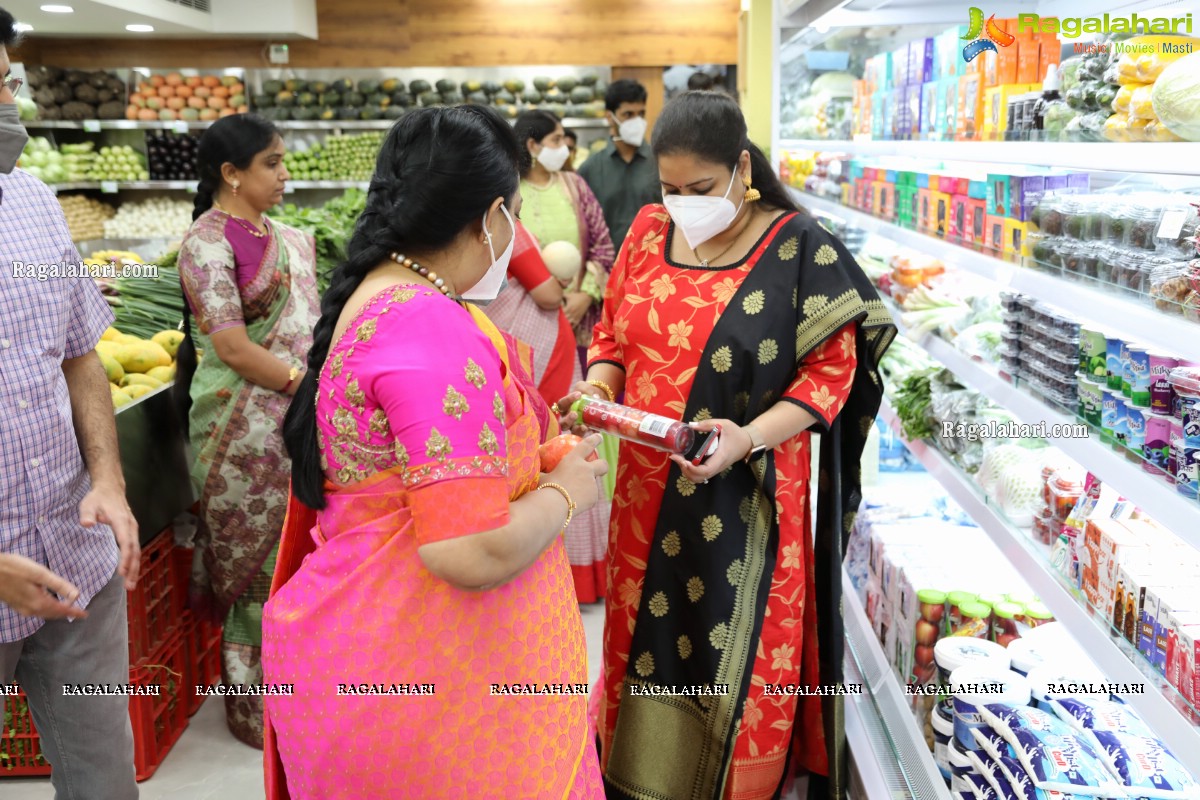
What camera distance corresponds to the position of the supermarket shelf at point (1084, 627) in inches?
55.1

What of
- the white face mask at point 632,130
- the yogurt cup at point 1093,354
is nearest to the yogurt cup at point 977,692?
the yogurt cup at point 1093,354

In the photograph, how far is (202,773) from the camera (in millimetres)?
2906

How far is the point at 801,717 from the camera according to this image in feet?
8.14

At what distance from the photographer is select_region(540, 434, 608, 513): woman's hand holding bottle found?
4.99ft

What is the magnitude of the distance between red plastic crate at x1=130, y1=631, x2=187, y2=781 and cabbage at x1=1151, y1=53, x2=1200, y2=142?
2622 mm

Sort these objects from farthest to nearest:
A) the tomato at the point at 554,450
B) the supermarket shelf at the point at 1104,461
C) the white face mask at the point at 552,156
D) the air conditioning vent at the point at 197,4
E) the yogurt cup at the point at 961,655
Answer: the air conditioning vent at the point at 197,4 < the white face mask at the point at 552,156 < the yogurt cup at the point at 961,655 < the tomato at the point at 554,450 < the supermarket shelf at the point at 1104,461

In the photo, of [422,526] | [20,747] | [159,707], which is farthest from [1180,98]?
[20,747]

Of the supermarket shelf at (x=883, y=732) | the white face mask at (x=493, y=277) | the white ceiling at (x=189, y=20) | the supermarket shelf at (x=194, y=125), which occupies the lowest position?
the supermarket shelf at (x=883, y=732)

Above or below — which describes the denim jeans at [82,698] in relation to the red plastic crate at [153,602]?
above

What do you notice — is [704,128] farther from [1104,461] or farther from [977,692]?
[977,692]

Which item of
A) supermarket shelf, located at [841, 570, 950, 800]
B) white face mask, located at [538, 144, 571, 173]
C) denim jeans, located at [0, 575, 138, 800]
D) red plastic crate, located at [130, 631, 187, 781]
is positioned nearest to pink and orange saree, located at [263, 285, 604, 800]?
denim jeans, located at [0, 575, 138, 800]

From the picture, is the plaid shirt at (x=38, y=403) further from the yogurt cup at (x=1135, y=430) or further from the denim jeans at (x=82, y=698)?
the yogurt cup at (x=1135, y=430)

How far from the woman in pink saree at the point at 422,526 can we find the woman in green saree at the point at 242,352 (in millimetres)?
1382

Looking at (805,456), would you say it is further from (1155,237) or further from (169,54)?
(169,54)
